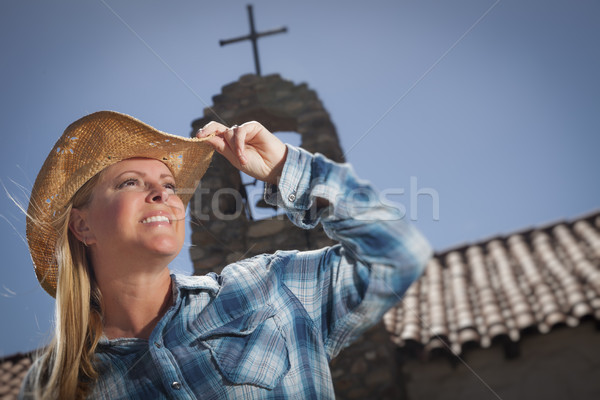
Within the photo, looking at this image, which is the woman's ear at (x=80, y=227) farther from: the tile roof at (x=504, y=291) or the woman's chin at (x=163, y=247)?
the tile roof at (x=504, y=291)

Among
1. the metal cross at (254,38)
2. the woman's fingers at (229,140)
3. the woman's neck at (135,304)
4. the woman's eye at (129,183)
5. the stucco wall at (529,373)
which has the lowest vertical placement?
the stucco wall at (529,373)

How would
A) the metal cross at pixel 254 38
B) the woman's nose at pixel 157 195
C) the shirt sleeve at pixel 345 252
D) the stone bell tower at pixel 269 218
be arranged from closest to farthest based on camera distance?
→ 1. the shirt sleeve at pixel 345 252
2. the woman's nose at pixel 157 195
3. the stone bell tower at pixel 269 218
4. the metal cross at pixel 254 38

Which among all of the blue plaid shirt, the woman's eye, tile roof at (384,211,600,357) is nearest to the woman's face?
the woman's eye

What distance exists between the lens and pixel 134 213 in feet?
4.65

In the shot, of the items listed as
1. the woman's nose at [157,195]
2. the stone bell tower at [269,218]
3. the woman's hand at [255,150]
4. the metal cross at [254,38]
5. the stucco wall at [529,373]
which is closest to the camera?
the woman's hand at [255,150]

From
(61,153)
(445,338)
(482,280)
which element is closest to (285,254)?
(61,153)

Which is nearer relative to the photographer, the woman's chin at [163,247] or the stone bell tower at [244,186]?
the woman's chin at [163,247]

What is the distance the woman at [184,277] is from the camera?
1.26 metres

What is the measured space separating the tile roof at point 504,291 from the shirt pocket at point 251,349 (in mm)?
2380

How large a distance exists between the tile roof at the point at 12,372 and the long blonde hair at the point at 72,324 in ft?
7.98

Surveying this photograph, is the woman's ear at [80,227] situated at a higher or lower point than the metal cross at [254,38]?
lower

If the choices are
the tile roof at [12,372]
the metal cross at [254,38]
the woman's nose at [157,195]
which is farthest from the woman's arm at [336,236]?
the metal cross at [254,38]

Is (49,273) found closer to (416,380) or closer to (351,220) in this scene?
(351,220)

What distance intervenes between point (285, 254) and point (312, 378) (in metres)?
0.36
